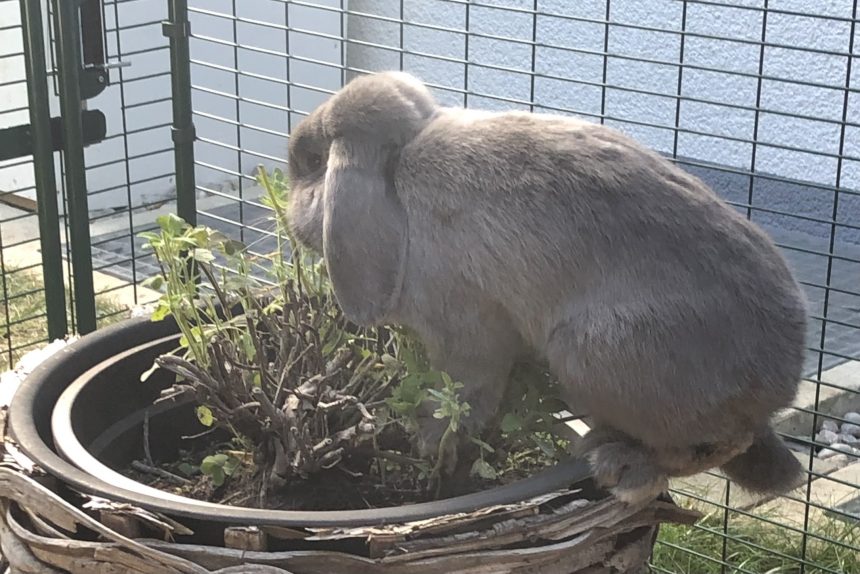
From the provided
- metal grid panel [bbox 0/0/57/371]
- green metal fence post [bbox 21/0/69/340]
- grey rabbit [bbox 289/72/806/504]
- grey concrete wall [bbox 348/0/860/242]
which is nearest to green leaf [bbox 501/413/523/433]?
grey rabbit [bbox 289/72/806/504]

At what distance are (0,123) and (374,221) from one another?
321cm

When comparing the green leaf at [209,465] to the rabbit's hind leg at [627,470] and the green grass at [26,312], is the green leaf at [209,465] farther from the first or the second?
the green grass at [26,312]

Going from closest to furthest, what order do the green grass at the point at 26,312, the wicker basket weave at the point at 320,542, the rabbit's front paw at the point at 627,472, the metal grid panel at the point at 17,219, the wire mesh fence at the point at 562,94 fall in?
the wicker basket weave at the point at 320,542
the rabbit's front paw at the point at 627,472
the green grass at the point at 26,312
the metal grid panel at the point at 17,219
the wire mesh fence at the point at 562,94

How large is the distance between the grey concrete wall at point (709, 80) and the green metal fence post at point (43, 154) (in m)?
1.73

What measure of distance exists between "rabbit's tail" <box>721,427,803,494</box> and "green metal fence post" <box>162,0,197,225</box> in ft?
4.65

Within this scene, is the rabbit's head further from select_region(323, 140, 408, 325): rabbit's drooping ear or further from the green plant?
the green plant

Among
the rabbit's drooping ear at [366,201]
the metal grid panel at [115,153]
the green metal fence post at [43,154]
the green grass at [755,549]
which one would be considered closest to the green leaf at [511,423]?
the rabbit's drooping ear at [366,201]

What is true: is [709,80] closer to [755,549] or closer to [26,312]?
[755,549]

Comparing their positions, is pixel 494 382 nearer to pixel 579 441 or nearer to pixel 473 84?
pixel 579 441

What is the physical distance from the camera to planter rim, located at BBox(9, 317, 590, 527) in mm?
1584

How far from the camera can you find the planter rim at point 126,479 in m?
1.58

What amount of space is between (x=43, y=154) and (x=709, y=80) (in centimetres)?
272

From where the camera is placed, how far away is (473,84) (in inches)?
191

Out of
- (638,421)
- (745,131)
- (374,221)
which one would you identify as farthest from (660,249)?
(745,131)
